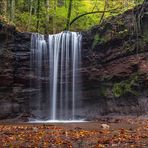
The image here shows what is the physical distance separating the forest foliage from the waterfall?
6.38 metres

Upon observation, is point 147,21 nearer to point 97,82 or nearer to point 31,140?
point 97,82

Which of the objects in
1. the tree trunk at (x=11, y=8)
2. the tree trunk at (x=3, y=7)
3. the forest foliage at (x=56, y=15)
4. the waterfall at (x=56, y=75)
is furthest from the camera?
the forest foliage at (x=56, y=15)

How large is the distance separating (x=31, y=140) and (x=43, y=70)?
37.4 ft

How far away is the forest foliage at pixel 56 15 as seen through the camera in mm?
28578

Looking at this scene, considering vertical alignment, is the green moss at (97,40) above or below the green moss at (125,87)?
above

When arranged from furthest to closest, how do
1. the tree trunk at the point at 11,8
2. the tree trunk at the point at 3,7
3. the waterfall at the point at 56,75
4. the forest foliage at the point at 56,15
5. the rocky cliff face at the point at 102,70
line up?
Answer: the forest foliage at the point at 56,15
the tree trunk at the point at 11,8
the tree trunk at the point at 3,7
the waterfall at the point at 56,75
the rocky cliff face at the point at 102,70

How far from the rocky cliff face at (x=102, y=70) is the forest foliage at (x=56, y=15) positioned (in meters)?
6.49

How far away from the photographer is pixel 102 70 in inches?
822

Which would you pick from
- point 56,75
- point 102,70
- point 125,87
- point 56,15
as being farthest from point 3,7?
point 125,87

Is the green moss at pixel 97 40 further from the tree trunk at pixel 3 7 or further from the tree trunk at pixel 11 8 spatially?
the tree trunk at pixel 11 8

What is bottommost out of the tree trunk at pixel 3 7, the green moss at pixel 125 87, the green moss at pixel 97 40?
the green moss at pixel 125 87

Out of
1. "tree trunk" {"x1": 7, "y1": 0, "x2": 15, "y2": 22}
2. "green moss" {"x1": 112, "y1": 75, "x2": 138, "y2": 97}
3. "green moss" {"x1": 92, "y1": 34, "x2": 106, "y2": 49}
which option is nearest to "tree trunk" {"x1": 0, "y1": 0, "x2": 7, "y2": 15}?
"tree trunk" {"x1": 7, "y1": 0, "x2": 15, "y2": 22}

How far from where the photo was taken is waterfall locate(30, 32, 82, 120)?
70.1 ft

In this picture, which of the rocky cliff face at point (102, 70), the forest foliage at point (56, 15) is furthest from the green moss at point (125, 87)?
the forest foliage at point (56, 15)
